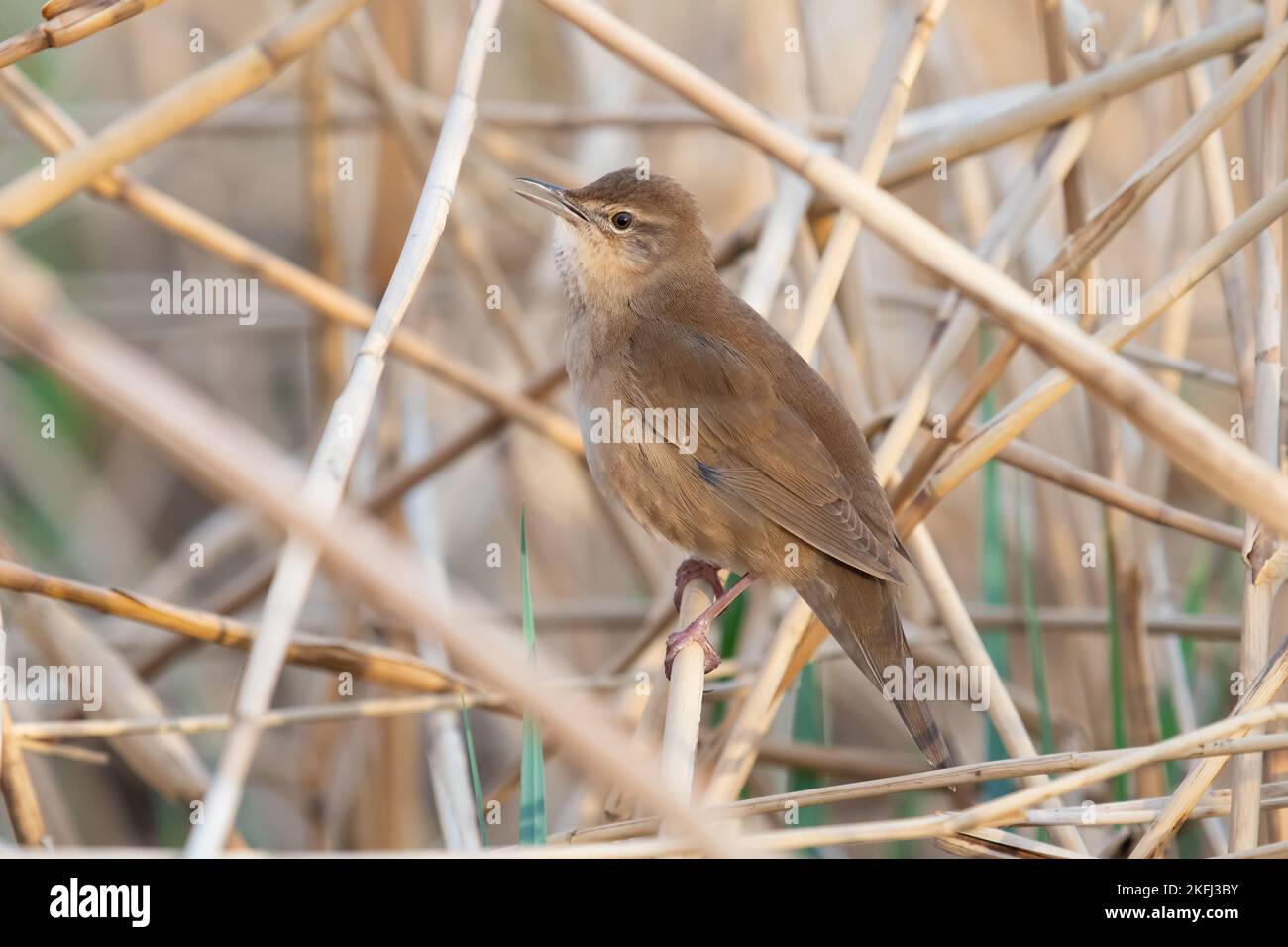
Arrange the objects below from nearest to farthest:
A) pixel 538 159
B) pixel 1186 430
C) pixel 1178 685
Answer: pixel 1186 430 → pixel 1178 685 → pixel 538 159

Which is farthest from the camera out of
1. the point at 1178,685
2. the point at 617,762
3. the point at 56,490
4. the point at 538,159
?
the point at 56,490

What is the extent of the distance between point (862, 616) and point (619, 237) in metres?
1.08

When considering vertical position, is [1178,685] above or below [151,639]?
below

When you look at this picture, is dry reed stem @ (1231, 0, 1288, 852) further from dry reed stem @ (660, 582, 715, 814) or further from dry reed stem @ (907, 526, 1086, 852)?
dry reed stem @ (660, 582, 715, 814)

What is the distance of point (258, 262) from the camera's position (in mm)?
2871

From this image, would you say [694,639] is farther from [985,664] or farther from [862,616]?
[985,664]

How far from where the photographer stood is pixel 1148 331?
4.03 m

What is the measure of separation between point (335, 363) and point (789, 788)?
1849mm

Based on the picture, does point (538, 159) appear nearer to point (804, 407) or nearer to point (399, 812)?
point (804, 407)

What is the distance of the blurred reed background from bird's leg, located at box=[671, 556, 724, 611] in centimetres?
10

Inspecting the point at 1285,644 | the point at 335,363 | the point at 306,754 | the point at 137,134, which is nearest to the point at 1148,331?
the point at 1285,644
